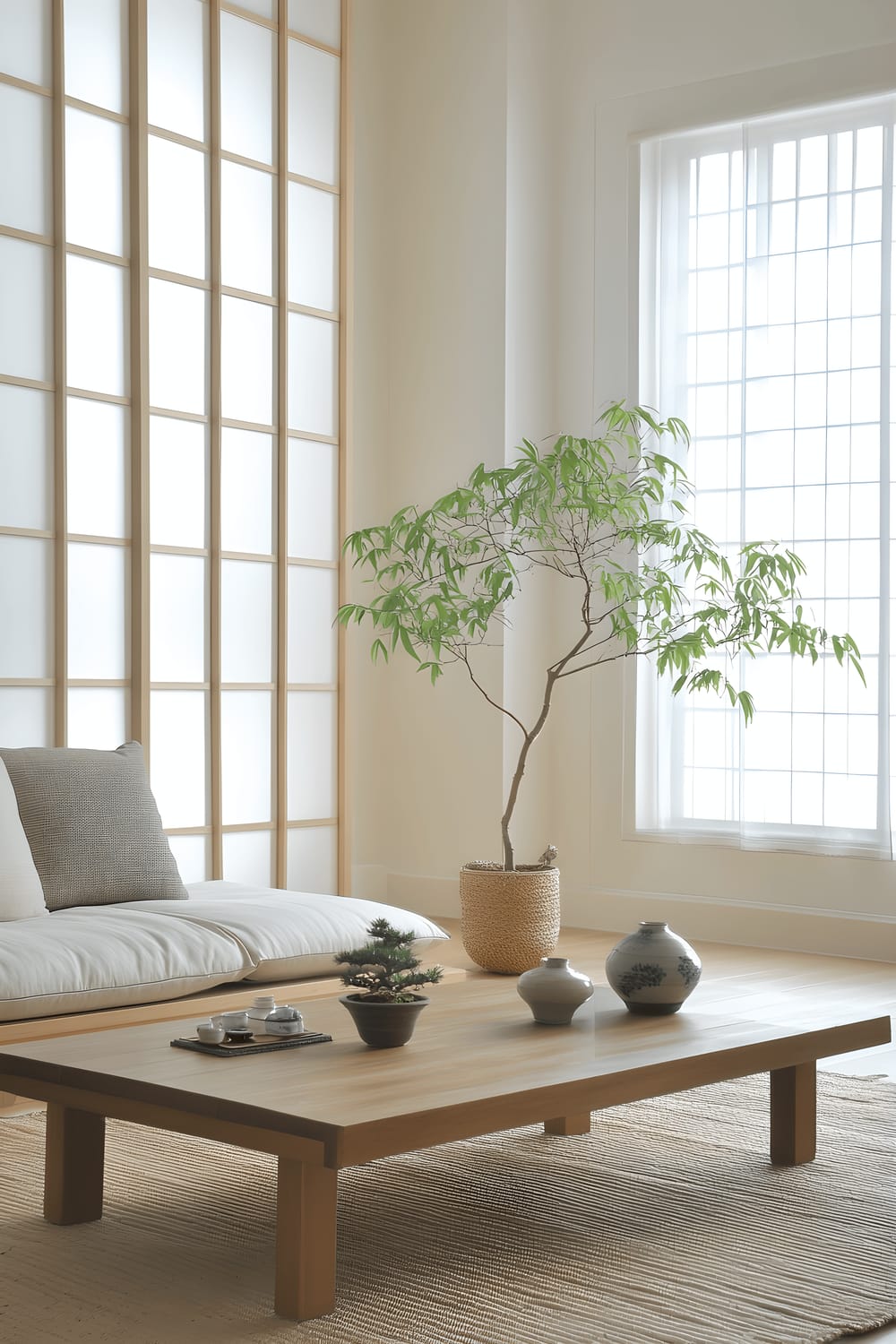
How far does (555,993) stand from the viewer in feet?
8.38

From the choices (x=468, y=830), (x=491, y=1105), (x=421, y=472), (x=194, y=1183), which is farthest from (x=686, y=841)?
(x=491, y=1105)

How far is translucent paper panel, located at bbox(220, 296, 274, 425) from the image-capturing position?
16.4 feet

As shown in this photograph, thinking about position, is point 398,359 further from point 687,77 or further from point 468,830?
point 468,830

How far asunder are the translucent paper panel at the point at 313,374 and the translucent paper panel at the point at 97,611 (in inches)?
35.6

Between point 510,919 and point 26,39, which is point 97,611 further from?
point 26,39

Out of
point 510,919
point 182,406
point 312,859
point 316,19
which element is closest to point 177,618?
point 182,406

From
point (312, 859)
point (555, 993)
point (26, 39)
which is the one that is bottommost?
point (312, 859)

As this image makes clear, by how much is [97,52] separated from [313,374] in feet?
3.95

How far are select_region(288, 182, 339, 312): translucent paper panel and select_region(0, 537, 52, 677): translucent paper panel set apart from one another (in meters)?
1.35

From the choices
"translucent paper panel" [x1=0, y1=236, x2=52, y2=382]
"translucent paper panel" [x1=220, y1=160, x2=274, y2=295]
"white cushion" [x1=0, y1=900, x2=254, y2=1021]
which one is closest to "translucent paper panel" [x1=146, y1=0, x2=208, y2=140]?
"translucent paper panel" [x1=220, y1=160, x2=274, y2=295]

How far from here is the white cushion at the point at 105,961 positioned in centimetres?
312

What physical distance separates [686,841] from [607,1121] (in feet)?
8.50

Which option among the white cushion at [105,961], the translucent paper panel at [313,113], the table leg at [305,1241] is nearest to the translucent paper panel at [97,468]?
the translucent paper panel at [313,113]

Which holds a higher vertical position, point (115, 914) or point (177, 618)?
point (177, 618)
